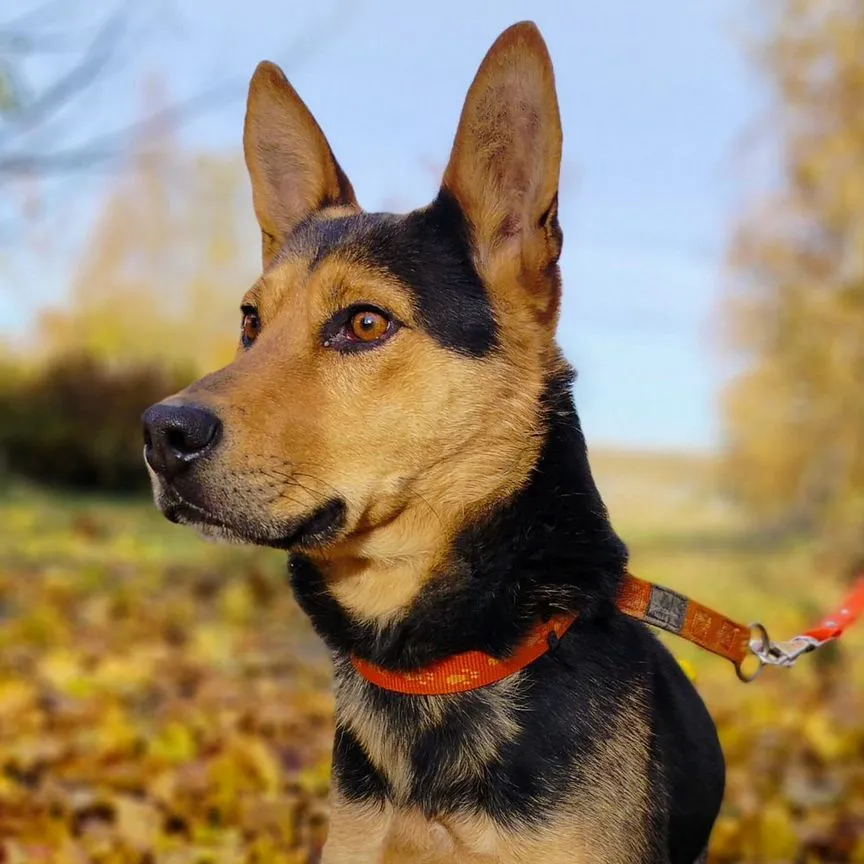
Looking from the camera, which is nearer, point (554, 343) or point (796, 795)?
point (554, 343)

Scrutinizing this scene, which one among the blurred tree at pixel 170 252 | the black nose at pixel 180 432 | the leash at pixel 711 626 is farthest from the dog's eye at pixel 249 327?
the blurred tree at pixel 170 252

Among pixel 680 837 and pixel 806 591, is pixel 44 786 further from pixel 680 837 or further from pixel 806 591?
pixel 806 591

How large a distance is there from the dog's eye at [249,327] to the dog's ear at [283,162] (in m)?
0.34

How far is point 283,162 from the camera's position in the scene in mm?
3732

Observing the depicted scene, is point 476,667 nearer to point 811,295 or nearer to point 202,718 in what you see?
point 202,718

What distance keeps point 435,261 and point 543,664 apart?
1.16 metres

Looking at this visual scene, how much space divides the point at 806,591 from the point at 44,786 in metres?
12.8

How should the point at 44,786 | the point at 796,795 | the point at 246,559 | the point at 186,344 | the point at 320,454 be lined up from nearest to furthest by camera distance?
the point at 320,454
the point at 44,786
the point at 796,795
the point at 246,559
the point at 186,344

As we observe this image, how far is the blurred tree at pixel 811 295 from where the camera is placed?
1769 cm

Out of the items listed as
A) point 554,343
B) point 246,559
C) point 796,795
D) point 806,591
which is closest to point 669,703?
point 554,343

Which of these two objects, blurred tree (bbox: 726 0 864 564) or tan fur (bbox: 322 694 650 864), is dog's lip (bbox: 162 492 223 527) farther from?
blurred tree (bbox: 726 0 864 564)

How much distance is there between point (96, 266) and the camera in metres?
33.8

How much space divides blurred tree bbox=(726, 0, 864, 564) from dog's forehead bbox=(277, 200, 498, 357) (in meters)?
15.2

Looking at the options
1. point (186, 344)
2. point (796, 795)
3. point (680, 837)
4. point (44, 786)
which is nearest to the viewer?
point (680, 837)
